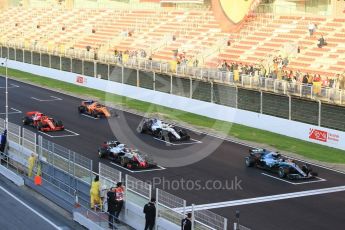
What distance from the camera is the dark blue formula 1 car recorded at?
3102cm

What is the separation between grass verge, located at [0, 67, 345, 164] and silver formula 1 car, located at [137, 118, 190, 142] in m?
4.02

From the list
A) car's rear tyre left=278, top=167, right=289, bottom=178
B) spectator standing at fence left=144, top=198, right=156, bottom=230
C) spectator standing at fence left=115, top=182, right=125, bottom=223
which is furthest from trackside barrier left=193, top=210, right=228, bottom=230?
car's rear tyre left=278, top=167, right=289, bottom=178

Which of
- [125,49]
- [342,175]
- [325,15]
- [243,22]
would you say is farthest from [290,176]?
[125,49]

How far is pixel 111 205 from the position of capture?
22156 mm

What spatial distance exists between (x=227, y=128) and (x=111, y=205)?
22778 millimetres

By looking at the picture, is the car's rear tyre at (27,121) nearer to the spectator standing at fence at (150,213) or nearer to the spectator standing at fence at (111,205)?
the spectator standing at fence at (111,205)

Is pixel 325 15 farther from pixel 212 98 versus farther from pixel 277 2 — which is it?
pixel 212 98

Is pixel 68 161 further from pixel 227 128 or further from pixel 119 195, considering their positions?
pixel 227 128

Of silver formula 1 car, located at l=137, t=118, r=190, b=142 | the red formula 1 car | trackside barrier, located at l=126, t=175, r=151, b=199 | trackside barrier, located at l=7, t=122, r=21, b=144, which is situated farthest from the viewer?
the red formula 1 car

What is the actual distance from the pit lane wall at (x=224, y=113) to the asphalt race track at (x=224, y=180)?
4601 mm

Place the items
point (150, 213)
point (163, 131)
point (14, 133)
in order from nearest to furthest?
point (150, 213) < point (14, 133) < point (163, 131)

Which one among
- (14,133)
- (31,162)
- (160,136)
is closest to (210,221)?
(31,162)

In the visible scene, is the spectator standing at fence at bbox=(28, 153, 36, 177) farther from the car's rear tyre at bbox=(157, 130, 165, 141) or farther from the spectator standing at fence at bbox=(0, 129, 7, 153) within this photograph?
the car's rear tyre at bbox=(157, 130, 165, 141)

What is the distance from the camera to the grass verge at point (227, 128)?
121 ft
